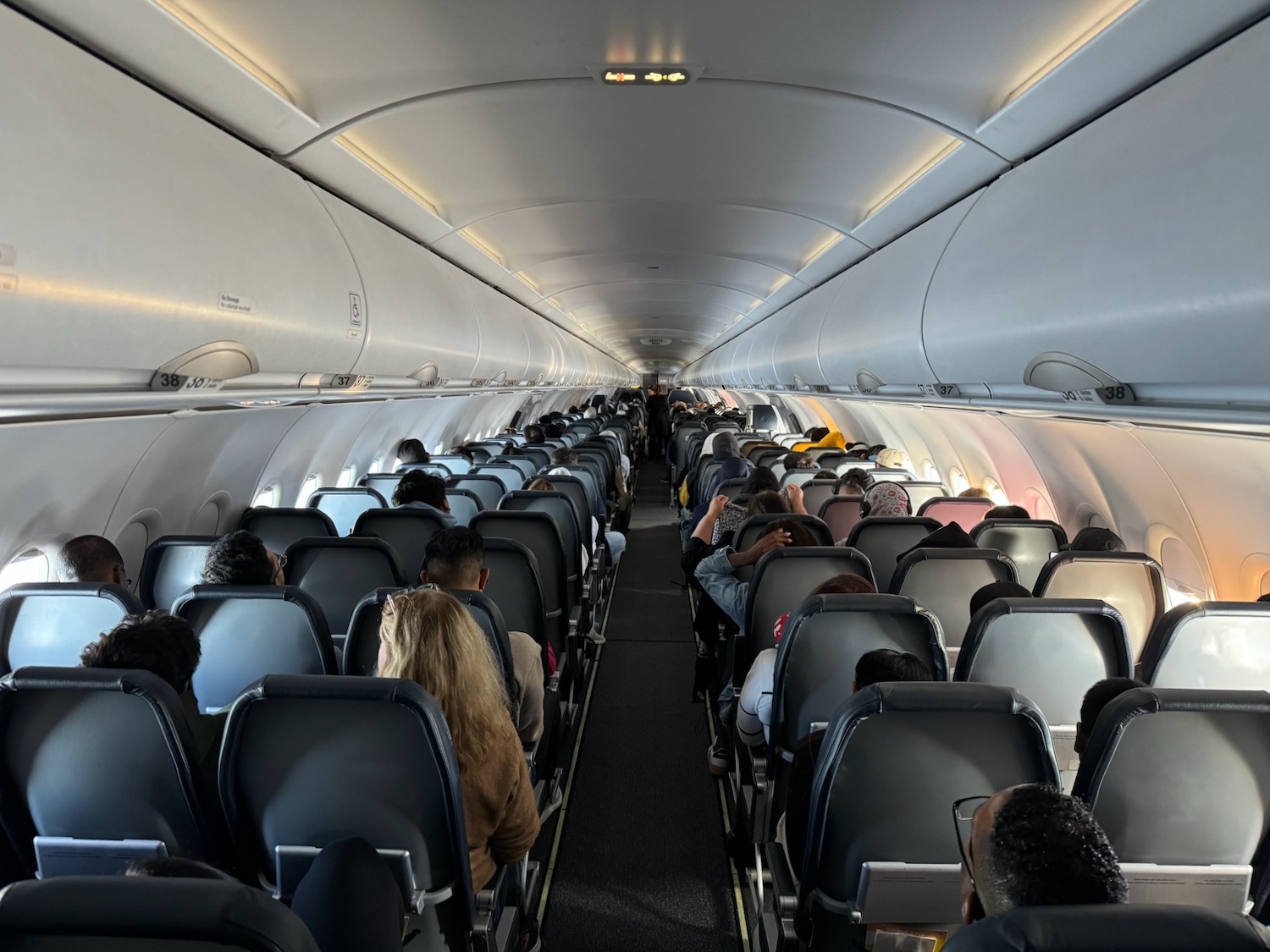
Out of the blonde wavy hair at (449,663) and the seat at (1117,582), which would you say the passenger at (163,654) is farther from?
the seat at (1117,582)

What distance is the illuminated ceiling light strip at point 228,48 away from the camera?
9.70 feet

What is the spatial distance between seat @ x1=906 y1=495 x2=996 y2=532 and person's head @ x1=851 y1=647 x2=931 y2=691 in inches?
166

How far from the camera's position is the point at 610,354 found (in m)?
32.3

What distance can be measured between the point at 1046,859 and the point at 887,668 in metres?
1.18

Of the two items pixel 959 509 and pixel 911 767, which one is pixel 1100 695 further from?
pixel 959 509

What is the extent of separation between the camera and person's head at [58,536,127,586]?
168 inches

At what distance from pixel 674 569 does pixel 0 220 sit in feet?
29.3

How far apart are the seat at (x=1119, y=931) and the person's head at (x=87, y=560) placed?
4679 mm

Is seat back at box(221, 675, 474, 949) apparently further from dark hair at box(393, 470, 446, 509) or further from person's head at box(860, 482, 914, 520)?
person's head at box(860, 482, 914, 520)

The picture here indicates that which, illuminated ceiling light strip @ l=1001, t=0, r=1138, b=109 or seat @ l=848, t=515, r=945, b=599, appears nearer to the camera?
illuminated ceiling light strip @ l=1001, t=0, r=1138, b=109

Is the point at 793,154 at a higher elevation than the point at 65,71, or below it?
higher

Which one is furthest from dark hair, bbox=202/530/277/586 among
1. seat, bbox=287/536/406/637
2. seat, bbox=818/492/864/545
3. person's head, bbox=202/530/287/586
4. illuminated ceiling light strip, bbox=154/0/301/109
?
seat, bbox=818/492/864/545

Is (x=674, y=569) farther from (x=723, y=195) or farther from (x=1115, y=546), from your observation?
(x=1115, y=546)

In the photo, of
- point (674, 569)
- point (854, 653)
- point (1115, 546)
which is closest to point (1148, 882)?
point (854, 653)
